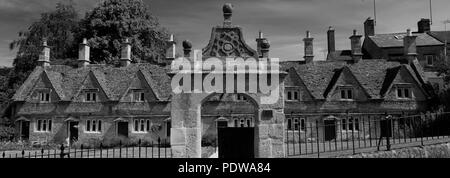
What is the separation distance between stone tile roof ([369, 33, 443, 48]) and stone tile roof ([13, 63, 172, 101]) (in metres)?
27.5

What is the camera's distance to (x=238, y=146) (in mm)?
13344

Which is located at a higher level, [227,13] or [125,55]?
[125,55]

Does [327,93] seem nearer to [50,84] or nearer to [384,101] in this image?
[384,101]

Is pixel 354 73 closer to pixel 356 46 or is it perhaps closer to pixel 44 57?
pixel 356 46

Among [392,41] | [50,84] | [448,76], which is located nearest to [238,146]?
[448,76]

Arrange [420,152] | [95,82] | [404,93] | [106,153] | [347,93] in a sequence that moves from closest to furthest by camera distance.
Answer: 1. [420,152]
2. [106,153]
3. [404,93]
4. [347,93]
5. [95,82]

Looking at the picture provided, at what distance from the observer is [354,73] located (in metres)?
34.8

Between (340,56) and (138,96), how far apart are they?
27819 millimetres

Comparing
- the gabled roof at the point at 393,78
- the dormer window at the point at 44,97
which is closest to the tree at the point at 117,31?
the dormer window at the point at 44,97

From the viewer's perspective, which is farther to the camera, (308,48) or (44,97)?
(308,48)

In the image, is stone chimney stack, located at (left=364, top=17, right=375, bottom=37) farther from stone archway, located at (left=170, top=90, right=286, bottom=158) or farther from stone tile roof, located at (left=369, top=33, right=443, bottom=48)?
stone archway, located at (left=170, top=90, right=286, bottom=158)

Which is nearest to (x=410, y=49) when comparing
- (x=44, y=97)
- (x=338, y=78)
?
(x=338, y=78)

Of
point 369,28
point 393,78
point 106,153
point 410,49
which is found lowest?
point 106,153

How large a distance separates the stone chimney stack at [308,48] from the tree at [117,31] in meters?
17.9
